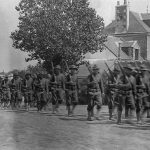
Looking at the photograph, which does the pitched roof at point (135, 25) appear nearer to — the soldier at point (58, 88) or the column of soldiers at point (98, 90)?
the column of soldiers at point (98, 90)

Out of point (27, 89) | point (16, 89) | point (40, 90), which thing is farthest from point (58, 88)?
point (16, 89)

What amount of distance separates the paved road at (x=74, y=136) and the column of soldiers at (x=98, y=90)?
768 millimetres

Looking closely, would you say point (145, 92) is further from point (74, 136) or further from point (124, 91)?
point (74, 136)

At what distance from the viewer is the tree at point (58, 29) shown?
111ft

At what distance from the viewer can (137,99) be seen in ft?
45.2

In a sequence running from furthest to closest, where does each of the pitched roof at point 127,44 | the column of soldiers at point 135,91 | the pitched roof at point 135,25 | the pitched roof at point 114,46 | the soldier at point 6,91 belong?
the pitched roof at point 135,25 → the pitched roof at point 127,44 → the pitched roof at point 114,46 → the soldier at point 6,91 → the column of soldiers at point 135,91

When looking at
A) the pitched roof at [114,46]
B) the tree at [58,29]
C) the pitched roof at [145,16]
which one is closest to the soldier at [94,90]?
the tree at [58,29]

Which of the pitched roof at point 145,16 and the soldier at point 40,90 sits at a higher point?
the pitched roof at point 145,16

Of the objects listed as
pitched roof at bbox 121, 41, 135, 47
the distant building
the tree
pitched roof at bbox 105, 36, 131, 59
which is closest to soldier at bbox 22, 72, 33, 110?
the tree

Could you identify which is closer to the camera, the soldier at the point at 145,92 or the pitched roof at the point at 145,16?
the soldier at the point at 145,92

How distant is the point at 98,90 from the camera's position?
596 inches

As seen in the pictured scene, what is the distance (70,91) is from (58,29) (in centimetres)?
1739

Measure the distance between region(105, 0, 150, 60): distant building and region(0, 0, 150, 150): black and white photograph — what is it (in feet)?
5.99

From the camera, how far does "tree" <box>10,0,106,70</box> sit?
33844mm
